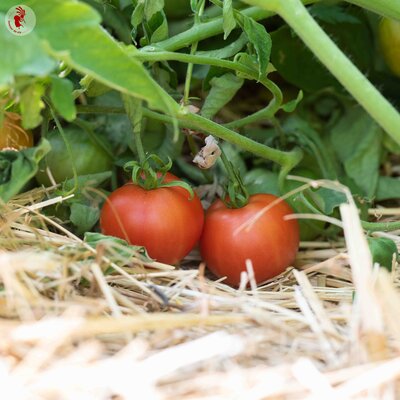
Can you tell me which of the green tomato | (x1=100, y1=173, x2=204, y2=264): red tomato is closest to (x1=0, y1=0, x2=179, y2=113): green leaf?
(x1=100, y1=173, x2=204, y2=264): red tomato

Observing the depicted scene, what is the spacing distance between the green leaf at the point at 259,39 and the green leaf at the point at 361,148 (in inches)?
13.4

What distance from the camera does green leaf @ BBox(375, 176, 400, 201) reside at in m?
1.16

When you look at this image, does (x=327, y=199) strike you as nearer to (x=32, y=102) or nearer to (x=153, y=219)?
(x=153, y=219)

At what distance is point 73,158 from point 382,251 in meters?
0.43

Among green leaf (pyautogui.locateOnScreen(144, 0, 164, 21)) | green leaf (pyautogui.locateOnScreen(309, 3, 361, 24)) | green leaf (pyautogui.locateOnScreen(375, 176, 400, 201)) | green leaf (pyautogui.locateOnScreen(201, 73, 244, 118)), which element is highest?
green leaf (pyautogui.locateOnScreen(144, 0, 164, 21))

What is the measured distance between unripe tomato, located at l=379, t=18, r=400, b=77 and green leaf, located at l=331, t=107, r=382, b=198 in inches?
3.8

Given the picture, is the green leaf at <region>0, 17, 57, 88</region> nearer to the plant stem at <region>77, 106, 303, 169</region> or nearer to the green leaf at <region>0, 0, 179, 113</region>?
the green leaf at <region>0, 0, 179, 113</region>

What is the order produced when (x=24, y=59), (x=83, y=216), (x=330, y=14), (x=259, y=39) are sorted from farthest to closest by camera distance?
(x=330, y=14)
(x=83, y=216)
(x=259, y=39)
(x=24, y=59)

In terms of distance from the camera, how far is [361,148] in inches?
46.9

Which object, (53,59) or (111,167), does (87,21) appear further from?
(111,167)

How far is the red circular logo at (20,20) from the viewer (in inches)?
29.5

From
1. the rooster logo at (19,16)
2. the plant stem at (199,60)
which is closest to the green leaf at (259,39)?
the plant stem at (199,60)

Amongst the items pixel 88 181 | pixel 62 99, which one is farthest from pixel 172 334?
pixel 88 181

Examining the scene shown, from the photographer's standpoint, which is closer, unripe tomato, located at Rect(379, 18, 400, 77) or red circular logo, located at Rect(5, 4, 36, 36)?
red circular logo, located at Rect(5, 4, 36, 36)
